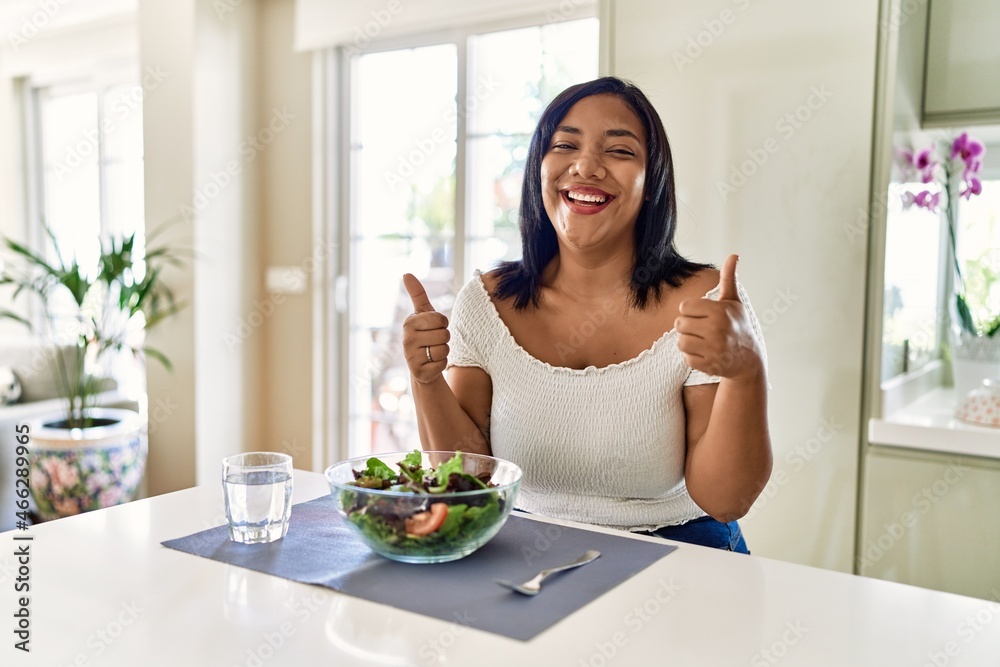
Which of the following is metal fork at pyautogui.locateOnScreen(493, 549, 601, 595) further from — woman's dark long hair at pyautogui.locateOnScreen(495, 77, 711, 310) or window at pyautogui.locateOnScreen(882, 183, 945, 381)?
window at pyautogui.locateOnScreen(882, 183, 945, 381)

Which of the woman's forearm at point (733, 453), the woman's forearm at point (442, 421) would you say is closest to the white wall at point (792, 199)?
the woman's forearm at point (733, 453)

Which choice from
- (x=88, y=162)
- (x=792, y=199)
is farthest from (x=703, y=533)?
(x=88, y=162)

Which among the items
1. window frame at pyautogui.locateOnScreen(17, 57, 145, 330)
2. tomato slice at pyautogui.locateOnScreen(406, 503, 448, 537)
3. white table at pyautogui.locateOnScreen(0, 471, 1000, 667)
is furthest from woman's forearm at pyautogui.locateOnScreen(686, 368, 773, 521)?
window frame at pyautogui.locateOnScreen(17, 57, 145, 330)

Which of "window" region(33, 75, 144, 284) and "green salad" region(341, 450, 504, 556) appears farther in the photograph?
"window" region(33, 75, 144, 284)

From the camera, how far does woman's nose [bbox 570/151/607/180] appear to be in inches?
58.6

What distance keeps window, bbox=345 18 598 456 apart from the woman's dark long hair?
121 cm

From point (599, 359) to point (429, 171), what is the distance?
6.04ft

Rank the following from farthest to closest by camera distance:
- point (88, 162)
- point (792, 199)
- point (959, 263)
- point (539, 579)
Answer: point (88, 162) < point (959, 263) < point (792, 199) < point (539, 579)

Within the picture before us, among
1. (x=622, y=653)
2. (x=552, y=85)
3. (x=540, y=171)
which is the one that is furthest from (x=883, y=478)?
(x=552, y=85)

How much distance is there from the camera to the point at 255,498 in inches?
39.8

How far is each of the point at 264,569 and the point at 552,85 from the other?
87.6 inches

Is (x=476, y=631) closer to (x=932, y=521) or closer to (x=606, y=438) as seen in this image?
(x=606, y=438)

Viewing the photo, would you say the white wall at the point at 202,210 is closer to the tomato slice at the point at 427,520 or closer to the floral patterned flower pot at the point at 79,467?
the floral patterned flower pot at the point at 79,467

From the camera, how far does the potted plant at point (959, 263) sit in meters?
1.92
